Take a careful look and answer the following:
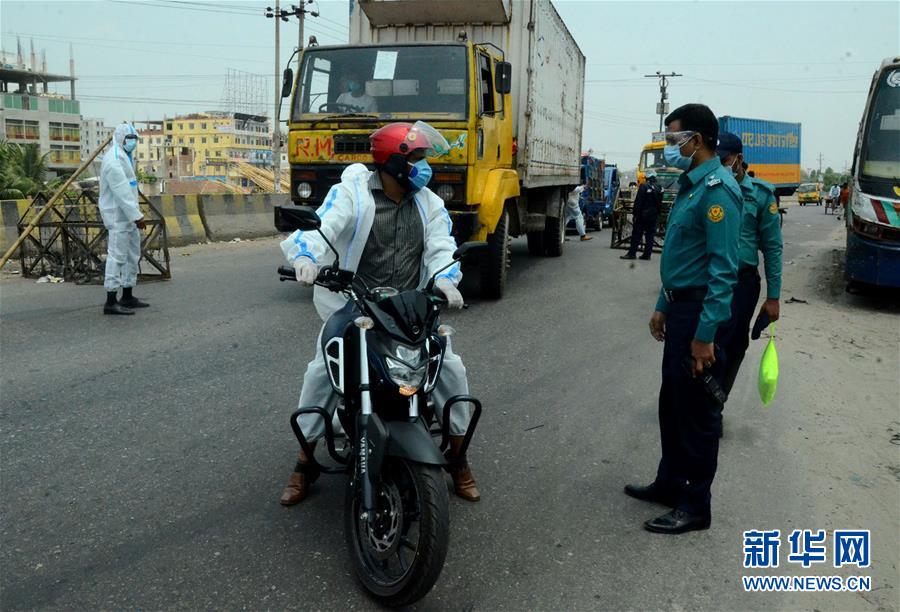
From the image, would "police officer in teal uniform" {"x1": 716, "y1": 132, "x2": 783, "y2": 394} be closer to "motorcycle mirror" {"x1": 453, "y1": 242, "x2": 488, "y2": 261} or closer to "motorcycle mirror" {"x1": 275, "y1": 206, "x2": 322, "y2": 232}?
"motorcycle mirror" {"x1": 453, "y1": 242, "x2": 488, "y2": 261}

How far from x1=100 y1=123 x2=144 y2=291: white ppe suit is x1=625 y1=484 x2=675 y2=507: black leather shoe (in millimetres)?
6074

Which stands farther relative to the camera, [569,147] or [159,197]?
[569,147]

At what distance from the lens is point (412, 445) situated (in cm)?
285

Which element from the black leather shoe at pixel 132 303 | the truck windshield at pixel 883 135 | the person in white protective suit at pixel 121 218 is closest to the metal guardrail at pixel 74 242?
the person in white protective suit at pixel 121 218

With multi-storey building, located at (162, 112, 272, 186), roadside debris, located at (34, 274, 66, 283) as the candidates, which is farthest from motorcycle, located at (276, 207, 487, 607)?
multi-storey building, located at (162, 112, 272, 186)

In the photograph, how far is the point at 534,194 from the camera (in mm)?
12922

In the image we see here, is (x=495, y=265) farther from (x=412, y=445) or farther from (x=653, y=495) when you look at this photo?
(x=412, y=445)

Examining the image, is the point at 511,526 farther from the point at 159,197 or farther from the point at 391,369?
the point at 159,197

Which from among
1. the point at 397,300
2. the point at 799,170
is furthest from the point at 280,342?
the point at 799,170

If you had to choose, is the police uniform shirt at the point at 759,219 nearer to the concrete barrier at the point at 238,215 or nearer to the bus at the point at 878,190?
the bus at the point at 878,190

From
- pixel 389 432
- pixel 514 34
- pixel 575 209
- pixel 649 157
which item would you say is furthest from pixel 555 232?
pixel 389 432

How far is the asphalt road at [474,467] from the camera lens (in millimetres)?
3080

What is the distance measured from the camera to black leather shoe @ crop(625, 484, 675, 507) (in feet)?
12.7

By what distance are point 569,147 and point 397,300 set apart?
13.1m
